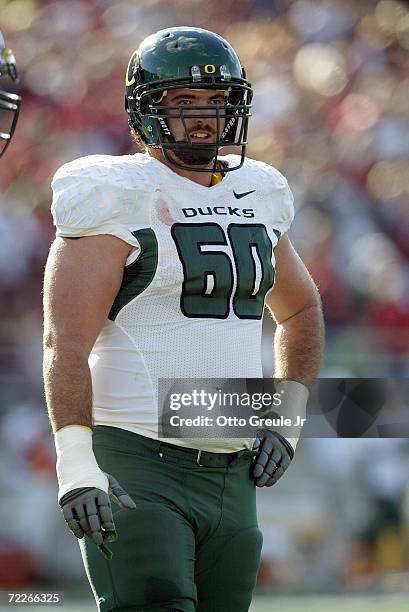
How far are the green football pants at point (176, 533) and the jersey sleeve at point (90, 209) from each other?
1.23 ft

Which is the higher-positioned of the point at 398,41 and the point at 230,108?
the point at 398,41

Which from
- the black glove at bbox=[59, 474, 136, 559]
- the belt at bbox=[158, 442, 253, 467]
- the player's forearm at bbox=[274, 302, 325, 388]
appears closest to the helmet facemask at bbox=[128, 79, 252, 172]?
the player's forearm at bbox=[274, 302, 325, 388]

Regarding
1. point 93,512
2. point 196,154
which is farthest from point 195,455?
point 196,154

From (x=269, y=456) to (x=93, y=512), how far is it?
1.57 feet

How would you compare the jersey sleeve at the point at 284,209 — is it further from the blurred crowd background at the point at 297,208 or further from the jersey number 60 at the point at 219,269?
the blurred crowd background at the point at 297,208

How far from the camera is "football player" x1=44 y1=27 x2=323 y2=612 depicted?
1958 mm

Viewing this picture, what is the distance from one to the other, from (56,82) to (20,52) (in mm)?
320

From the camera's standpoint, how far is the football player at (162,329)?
196cm

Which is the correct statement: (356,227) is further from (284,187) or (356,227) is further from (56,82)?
(284,187)

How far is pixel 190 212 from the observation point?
7.02 ft

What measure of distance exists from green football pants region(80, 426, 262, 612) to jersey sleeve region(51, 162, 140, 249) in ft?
1.23

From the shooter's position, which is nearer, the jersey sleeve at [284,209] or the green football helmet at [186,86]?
the green football helmet at [186,86]

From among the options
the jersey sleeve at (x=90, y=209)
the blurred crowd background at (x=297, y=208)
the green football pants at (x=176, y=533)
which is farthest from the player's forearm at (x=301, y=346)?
the blurred crowd background at (x=297, y=208)

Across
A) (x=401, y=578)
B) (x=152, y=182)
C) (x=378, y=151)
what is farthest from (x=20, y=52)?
(x=152, y=182)
